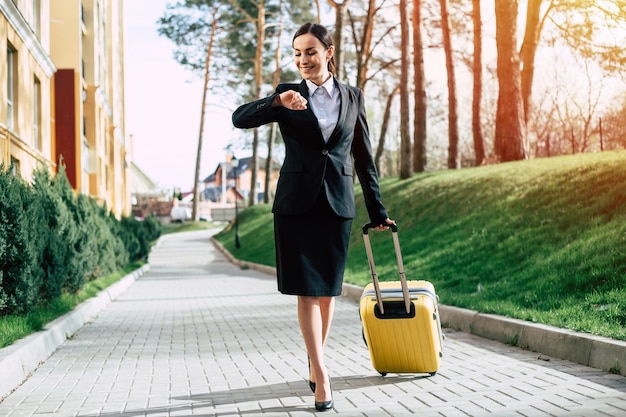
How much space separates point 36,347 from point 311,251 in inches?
141

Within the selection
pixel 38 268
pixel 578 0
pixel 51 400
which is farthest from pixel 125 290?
pixel 51 400

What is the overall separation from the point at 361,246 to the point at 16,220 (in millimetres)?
13103

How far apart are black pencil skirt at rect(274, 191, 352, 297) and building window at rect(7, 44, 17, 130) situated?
1386 cm

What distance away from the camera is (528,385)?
19.2ft

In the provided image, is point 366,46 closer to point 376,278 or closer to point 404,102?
point 404,102

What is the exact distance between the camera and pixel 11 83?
18.1 m

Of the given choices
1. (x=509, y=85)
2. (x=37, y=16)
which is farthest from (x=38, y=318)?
(x=509, y=85)

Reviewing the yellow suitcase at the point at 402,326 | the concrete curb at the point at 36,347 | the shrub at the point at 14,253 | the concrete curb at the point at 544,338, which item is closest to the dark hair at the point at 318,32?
the yellow suitcase at the point at 402,326

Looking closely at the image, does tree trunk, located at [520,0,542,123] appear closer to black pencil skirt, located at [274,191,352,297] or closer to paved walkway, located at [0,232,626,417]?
paved walkway, located at [0,232,626,417]

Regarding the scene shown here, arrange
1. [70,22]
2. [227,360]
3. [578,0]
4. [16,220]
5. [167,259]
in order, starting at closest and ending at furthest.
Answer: [227,360] → [16,220] → [578,0] → [70,22] → [167,259]

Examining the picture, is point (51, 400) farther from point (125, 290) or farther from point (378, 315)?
point (125, 290)

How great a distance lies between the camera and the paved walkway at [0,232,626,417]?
5297 mm

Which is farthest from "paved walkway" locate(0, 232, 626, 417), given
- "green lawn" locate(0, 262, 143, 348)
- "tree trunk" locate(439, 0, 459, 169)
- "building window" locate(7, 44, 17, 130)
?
"tree trunk" locate(439, 0, 459, 169)

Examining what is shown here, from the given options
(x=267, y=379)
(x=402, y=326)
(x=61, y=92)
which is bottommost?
(x=267, y=379)
